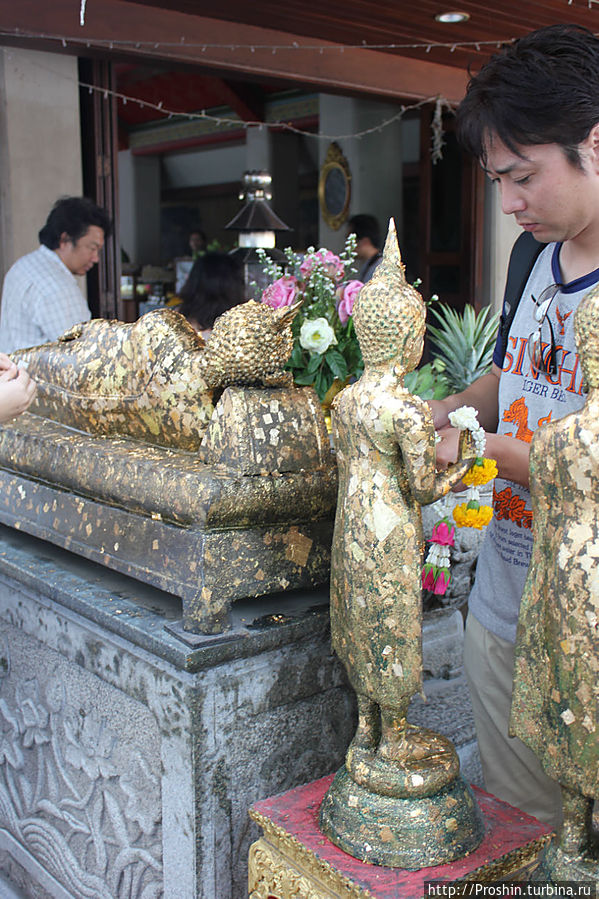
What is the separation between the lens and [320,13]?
4.11m

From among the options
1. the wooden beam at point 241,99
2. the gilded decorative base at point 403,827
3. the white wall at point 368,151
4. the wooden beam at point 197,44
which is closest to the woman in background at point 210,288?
the wooden beam at point 197,44

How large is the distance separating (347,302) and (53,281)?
1.64 m

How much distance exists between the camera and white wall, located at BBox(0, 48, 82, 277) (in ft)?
13.5

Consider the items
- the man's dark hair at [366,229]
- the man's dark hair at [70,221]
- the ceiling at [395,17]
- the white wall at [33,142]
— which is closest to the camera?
the man's dark hair at [70,221]

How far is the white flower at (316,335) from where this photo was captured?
1.70 meters

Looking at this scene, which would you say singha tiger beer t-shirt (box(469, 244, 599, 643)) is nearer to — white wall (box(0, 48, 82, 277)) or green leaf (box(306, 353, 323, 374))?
green leaf (box(306, 353, 323, 374))

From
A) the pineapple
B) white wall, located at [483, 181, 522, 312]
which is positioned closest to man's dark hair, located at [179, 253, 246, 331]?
the pineapple

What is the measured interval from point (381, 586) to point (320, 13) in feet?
12.6

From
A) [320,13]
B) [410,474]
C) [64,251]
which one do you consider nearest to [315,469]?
[410,474]

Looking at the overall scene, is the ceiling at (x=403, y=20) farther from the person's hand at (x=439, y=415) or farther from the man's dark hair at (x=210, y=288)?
the person's hand at (x=439, y=415)

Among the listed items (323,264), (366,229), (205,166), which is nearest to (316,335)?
(323,264)

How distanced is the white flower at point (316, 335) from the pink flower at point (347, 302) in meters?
0.09

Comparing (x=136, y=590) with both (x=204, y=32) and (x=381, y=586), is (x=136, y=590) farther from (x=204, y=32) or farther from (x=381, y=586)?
(x=204, y=32)

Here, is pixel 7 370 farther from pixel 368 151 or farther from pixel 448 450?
pixel 368 151
